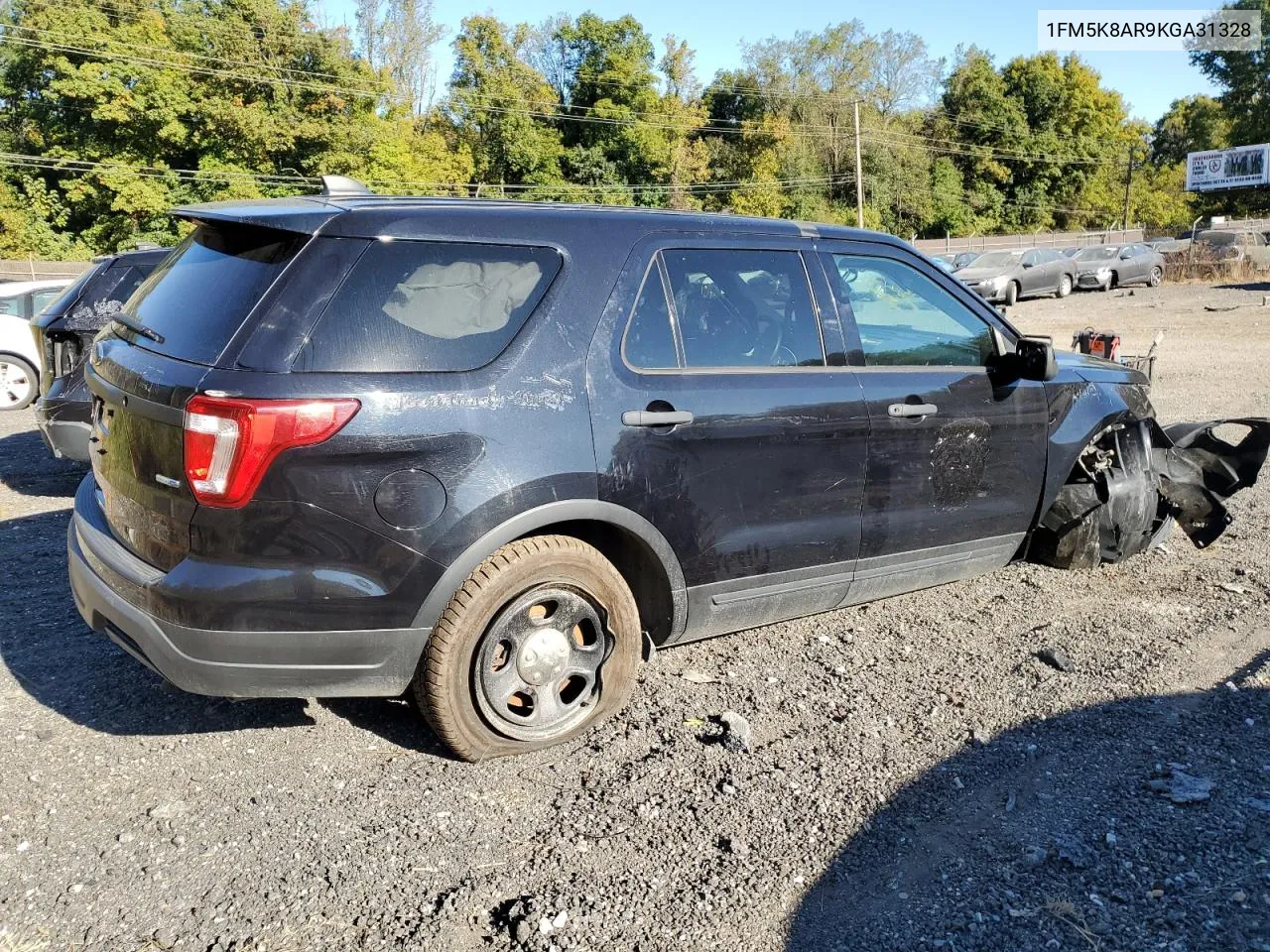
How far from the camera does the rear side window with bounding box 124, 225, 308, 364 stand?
3.11 metres

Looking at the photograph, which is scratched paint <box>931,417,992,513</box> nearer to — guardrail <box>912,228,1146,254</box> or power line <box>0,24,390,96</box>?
power line <box>0,24,390,96</box>

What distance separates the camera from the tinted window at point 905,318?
13.8 ft

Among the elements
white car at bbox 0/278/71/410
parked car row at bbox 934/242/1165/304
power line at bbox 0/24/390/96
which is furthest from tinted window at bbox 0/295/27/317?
power line at bbox 0/24/390/96

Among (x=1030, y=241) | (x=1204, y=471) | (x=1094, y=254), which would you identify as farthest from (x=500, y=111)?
(x=1204, y=471)

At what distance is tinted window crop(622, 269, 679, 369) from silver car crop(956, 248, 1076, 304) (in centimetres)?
2482

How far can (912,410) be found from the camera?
163 inches

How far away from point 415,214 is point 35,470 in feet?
21.3

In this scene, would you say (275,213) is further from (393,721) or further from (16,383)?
(16,383)

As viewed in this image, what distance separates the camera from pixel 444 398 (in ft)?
10.2

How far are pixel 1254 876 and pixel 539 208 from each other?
3.03 meters

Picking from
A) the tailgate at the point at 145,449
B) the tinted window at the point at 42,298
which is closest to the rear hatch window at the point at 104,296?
the tinted window at the point at 42,298

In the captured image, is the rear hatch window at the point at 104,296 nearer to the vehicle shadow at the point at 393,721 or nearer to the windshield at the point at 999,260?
the vehicle shadow at the point at 393,721

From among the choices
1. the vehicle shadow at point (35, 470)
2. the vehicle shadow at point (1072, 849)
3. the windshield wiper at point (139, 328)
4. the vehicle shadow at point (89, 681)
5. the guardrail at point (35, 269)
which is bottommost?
the vehicle shadow at point (1072, 849)

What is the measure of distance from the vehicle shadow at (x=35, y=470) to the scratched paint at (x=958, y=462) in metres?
6.21
